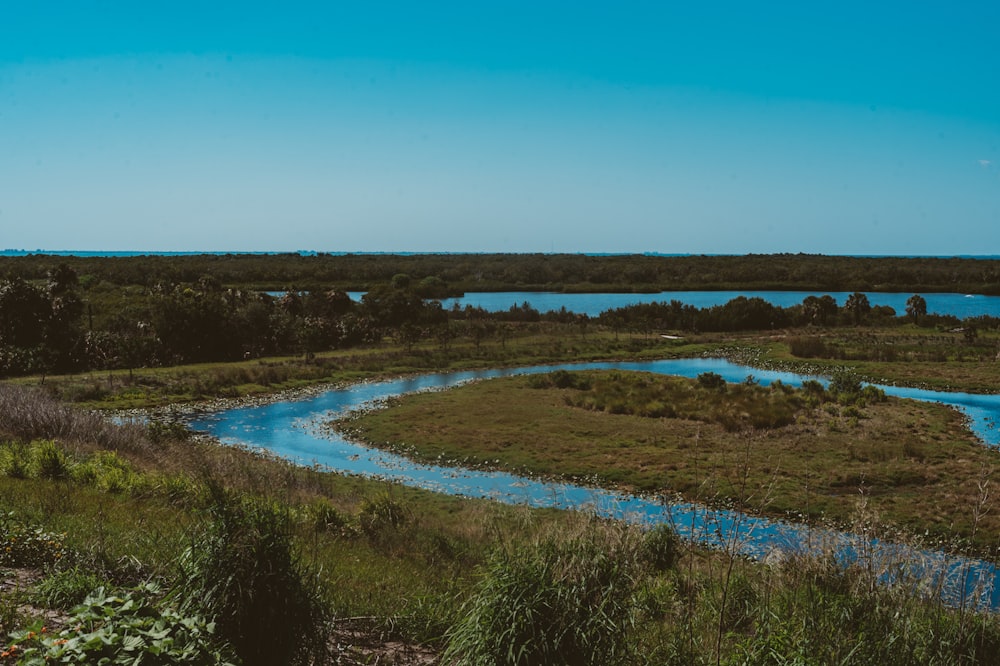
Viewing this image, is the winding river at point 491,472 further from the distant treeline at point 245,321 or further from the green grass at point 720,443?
the distant treeline at point 245,321

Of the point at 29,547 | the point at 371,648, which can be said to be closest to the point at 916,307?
the point at 371,648

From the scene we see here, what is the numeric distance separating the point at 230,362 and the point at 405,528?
135 feet

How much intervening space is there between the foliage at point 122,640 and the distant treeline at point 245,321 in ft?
146

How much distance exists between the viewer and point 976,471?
75.0 feet

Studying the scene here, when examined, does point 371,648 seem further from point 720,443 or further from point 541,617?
point 720,443

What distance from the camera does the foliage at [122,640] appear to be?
384 cm

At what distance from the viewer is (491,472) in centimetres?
2517

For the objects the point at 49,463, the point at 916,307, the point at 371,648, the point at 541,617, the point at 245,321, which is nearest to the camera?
the point at 541,617

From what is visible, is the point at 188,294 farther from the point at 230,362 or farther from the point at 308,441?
the point at 308,441

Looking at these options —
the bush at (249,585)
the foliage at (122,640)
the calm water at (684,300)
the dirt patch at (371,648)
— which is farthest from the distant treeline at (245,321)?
the foliage at (122,640)

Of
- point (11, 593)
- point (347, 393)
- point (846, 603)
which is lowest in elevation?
point (347, 393)

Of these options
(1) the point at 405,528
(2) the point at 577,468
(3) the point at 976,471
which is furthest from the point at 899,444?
(1) the point at 405,528

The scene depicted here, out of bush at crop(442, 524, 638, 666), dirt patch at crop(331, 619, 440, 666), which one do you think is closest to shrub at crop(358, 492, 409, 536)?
dirt patch at crop(331, 619, 440, 666)

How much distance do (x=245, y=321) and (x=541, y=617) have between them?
53.8m
